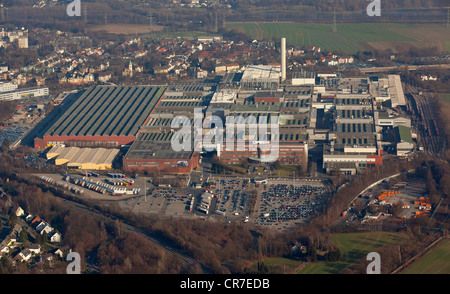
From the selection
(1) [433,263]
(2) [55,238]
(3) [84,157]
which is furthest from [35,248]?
(1) [433,263]

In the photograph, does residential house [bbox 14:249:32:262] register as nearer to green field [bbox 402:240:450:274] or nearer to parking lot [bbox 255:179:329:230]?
parking lot [bbox 255:179:329:230]

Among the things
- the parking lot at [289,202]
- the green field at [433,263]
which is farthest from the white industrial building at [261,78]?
the green field at [433,263]

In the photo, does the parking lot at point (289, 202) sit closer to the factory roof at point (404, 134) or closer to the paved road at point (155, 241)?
the paved road at point (155, 241)

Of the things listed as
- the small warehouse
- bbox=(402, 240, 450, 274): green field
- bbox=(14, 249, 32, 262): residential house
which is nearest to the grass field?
the small warehouse

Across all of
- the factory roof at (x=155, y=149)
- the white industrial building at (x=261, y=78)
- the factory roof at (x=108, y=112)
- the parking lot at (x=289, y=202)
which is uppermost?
the white industrial building at (x=261, y=78)

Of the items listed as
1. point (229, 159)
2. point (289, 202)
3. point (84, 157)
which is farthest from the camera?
point (84, 157)

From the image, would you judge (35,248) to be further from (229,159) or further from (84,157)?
(229,159)
